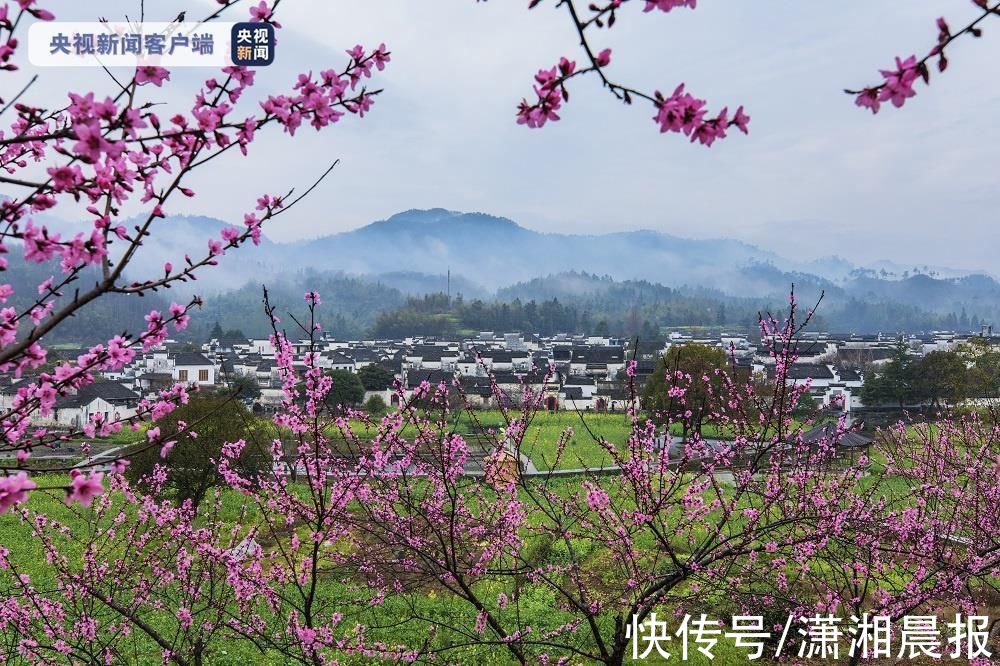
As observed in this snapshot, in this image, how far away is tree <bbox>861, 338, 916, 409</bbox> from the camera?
39.3 m

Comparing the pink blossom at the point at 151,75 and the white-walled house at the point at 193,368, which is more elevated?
the pink blossom at the point at 151,75

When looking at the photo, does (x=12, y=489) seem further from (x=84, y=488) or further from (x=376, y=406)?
(x=376, y=406)

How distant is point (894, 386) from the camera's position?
39.8 meters

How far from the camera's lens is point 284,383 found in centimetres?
489

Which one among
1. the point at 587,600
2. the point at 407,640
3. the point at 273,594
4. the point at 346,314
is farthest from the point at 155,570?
the point at 346,314

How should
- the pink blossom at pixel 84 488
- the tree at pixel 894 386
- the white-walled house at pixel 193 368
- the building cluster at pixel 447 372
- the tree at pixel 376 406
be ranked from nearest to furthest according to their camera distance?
the pink blossom at pixel 84 488 < the tree at pixel 894 386 < the tree at pixel 376 406 < the building cluster at pixel 447 372 < the white-walled house at pixel 193 368

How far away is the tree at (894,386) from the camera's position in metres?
39.3

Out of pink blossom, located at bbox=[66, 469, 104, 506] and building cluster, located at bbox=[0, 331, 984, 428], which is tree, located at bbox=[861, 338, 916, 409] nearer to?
building cluster, located at bbox=[0, 331, 984, 428]

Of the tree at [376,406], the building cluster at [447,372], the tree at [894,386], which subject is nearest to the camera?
the tree at [894,386]

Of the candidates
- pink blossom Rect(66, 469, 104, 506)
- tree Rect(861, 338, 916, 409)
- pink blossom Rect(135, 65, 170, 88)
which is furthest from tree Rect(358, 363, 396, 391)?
pink blossom Rect(66, 469, 104, 506)

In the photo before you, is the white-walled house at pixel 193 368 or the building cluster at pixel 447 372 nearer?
the building cluster at pixel 447 372

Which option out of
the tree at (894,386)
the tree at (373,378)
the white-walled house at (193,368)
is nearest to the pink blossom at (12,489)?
the tree at (373,378)

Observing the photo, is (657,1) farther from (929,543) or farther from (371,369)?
(371,369)

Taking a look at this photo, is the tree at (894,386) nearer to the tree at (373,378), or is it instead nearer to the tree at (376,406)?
the tree at (376,406)
